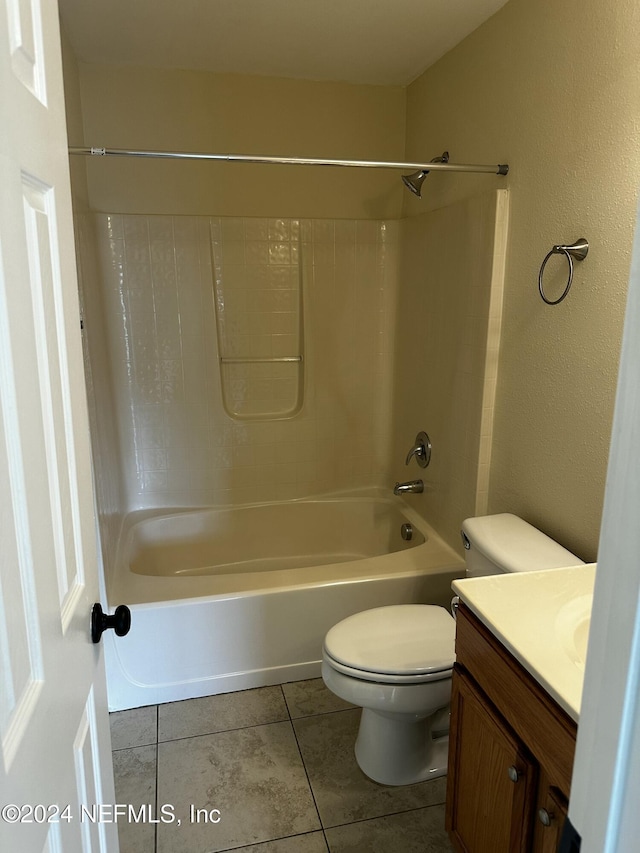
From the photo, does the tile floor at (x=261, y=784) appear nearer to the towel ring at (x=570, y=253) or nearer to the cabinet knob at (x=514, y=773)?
the cabinet knob at (x=514, y=773)

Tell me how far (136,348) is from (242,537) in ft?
3.45

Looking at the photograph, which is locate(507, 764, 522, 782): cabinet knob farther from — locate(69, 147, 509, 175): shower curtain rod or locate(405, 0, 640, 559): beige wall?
locate(69, 147, 509, 175): shower curtain rod

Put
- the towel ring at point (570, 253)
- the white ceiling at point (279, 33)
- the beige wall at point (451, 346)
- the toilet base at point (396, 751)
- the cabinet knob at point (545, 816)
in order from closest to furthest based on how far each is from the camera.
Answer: the cabinet knob at point (545, 816) → the towel ring at point (570, 253) → the toilet base at point (396, 751) → the white ceiling at point (279, 33) → the beige wall at point (451, 346)

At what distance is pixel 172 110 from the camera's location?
2658mm

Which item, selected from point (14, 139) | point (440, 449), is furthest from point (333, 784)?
point (14, 139)

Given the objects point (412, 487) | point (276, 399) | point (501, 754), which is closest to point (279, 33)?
point (276, 399)

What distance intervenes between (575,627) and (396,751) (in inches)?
34.3

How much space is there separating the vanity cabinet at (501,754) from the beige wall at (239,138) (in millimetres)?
2188

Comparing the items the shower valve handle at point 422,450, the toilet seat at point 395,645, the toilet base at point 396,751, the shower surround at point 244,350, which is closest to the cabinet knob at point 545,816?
the toilet seat at point 395,645

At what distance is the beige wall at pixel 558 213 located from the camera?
5.03 ft

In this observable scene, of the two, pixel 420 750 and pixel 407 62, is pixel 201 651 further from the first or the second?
pixel 407 62

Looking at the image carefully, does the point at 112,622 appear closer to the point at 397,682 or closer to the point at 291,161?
the point at 397,682

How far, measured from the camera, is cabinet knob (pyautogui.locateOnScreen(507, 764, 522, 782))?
115cm

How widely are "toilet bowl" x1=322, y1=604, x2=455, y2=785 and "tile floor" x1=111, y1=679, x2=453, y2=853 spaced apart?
6cm
